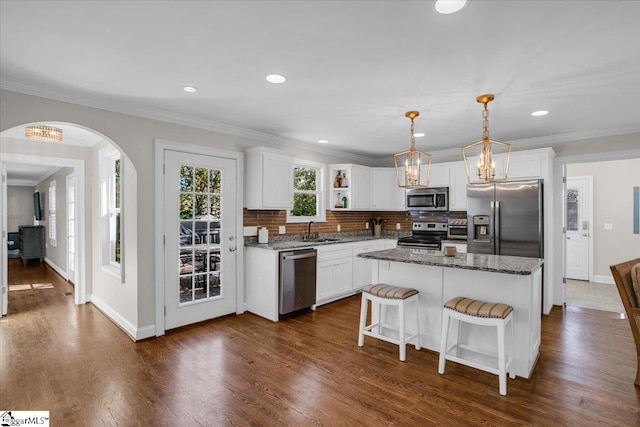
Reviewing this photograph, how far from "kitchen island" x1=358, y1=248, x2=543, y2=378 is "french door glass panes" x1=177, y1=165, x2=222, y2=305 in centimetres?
197

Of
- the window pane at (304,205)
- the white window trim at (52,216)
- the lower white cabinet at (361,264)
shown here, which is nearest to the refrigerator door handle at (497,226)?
the lower white cabinet at (361,264)

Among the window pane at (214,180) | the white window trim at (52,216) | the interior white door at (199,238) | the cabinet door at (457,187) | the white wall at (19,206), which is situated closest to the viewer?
the interior white door at (199,238)

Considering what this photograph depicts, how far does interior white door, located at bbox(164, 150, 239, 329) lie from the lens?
376 centimetres

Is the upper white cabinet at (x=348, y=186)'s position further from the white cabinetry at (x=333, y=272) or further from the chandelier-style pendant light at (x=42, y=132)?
the chandelier-style pendant light at (x=42, y=132)

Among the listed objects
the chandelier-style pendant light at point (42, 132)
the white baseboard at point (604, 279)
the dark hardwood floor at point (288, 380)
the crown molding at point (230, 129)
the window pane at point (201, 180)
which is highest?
the crown molding at point (230, 129)

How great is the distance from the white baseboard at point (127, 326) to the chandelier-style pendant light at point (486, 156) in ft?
11.5

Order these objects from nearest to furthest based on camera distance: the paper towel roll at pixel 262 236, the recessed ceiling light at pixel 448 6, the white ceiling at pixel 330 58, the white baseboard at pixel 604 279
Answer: the recessed ceiling light at pixel 448 6
the white ceiling at pixel 330 58
the paper towel roll at pixel 262 236
the white baseboard at pixel 604 279

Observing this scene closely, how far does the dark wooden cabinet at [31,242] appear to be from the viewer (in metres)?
8.59

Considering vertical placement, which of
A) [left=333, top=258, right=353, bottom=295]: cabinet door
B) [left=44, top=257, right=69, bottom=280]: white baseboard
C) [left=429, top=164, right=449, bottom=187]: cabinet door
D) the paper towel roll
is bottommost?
[left=44, top=257, right=69, bottom=280]: white baseboard

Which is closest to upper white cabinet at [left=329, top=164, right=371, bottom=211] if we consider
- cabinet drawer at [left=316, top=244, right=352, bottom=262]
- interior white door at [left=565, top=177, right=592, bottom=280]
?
cabinet drawer at [left=316, top=244, right=352, bottom=262]

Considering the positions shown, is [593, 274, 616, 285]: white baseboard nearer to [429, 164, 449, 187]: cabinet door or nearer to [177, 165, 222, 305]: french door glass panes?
[429, 164, 449, 187]: cabinet door

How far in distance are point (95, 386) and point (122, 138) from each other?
2.25 m

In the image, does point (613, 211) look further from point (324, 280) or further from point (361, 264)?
point (324, 280)

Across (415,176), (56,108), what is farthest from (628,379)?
(56,108)
